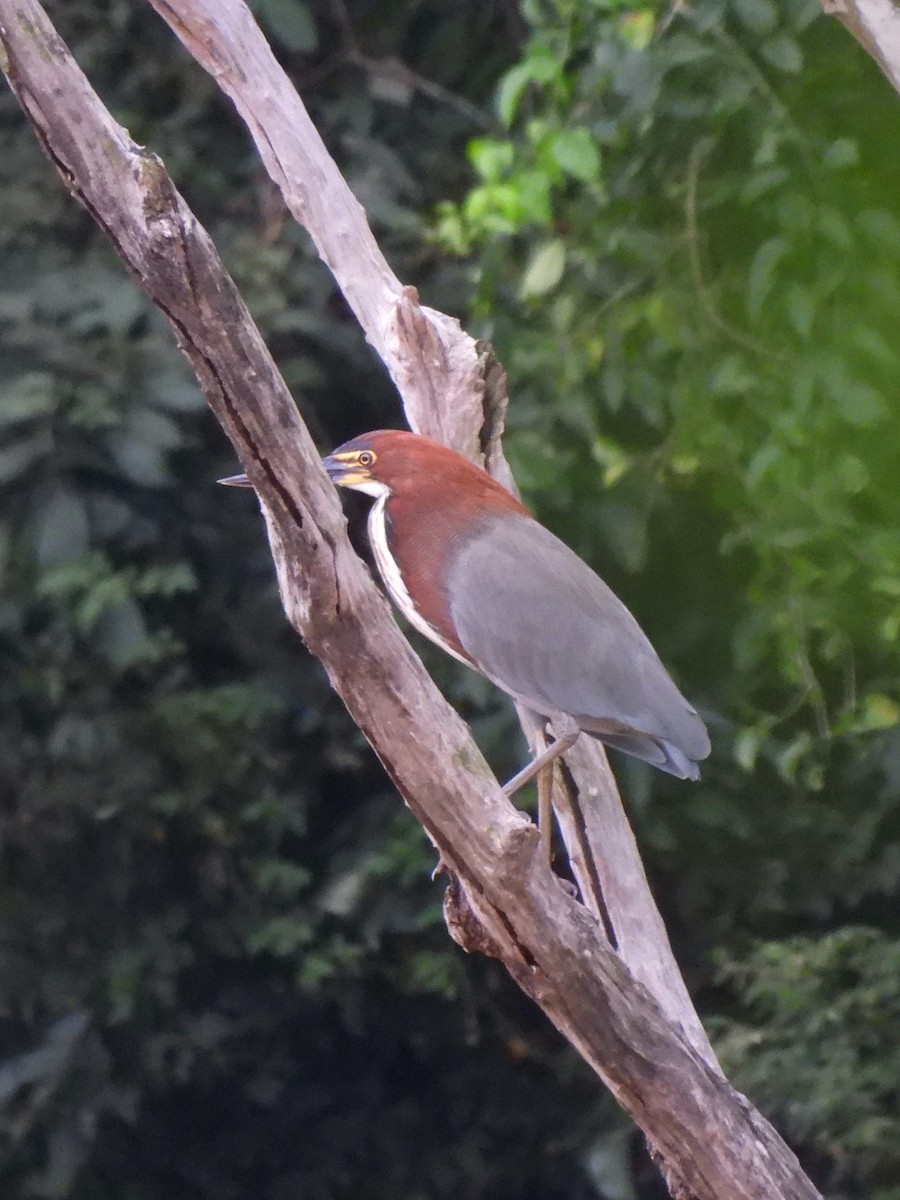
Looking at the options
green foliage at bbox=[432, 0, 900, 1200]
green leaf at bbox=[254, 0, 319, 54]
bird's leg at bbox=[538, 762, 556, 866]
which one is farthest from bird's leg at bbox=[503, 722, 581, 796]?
green leaf at bbox=[254, 0, 319, 54]

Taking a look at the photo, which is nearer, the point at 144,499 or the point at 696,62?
the point at 696,62

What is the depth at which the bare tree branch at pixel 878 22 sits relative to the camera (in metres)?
1.68

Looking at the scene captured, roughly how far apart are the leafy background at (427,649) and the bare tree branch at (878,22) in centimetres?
77

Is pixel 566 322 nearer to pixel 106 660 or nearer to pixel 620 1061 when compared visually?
pixel 106 660

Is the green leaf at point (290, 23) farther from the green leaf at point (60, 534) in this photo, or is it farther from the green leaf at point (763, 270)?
the green leaf at point (763, 270)

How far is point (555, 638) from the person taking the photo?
2301 millimetres

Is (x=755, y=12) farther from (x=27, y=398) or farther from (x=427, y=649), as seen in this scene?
(x=27, y=398)

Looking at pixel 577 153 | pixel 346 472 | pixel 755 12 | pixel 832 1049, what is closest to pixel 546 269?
pixel 577 153

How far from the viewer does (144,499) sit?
3324 mm

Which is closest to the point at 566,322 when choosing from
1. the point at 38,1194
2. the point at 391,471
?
the point at 391,471

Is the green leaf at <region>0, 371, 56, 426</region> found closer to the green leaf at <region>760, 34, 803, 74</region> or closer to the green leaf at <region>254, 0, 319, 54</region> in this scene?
the green leaf at <region>254, 0, 319, 54</region>

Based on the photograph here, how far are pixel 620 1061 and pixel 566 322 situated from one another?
1.53 m

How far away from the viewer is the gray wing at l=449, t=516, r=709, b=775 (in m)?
2.22

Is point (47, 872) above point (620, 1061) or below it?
below
